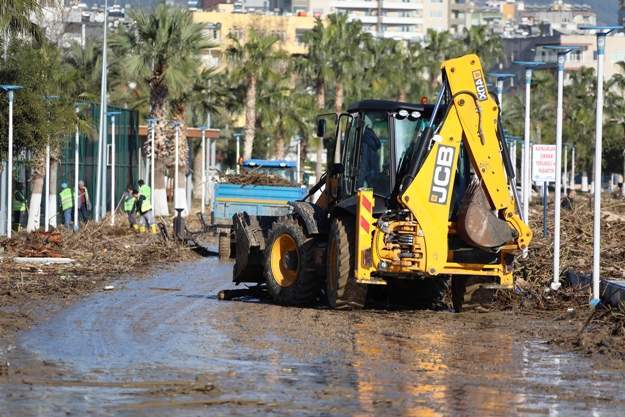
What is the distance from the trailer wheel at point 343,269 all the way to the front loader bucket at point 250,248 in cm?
217

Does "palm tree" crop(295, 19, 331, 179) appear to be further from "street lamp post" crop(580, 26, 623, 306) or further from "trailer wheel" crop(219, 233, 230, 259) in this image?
"street lamp post" crop(580, 26, 623, 306)

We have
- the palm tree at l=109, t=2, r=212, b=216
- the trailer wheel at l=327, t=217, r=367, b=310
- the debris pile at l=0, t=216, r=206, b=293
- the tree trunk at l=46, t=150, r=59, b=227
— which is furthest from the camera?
the palm tree at l=109, t=2, r=212, b=216

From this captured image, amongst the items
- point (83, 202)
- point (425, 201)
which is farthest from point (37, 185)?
point (425, 201)

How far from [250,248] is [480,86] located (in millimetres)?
4508

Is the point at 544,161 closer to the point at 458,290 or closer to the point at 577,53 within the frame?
the point at 458,290

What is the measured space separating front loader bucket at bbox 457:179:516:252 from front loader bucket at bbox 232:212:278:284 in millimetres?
3875

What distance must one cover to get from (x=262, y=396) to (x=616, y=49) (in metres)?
160

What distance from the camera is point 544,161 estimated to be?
20.9 meters

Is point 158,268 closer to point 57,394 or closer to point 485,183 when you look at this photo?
point 485,183

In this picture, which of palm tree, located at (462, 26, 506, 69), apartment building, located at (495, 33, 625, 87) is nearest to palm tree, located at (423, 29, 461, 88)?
palm tree, located at (462, 26, 506, 69)

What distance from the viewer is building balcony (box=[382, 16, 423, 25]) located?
187875 mm

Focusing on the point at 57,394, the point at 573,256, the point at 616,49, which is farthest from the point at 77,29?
the point at 57,394

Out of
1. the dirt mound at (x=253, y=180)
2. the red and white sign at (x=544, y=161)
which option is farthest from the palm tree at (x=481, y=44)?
the red and white sign at (x=544, y=161)

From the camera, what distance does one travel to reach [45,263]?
21.8 metres
